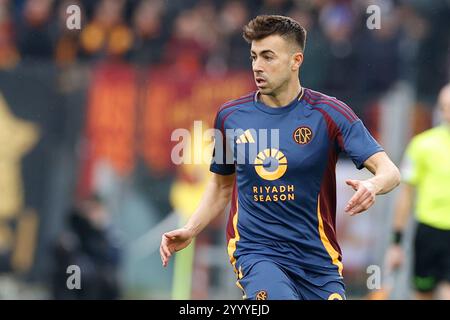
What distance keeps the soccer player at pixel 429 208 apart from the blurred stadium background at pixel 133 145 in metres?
1.60

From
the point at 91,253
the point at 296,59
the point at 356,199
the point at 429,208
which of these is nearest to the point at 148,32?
the point at 91,253

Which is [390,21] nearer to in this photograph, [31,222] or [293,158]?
[31,222]

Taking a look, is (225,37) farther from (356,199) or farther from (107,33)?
(356,199)

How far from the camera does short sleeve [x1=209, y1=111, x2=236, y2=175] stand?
778cm

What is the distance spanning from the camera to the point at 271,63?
7496 millimetres

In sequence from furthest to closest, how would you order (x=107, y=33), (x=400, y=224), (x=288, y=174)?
(x=107, y=33) < (x=400, y=224) < (x=288, y=174)

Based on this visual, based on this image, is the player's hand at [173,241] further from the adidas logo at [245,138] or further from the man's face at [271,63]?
the man's face at [271,63]

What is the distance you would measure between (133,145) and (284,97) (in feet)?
22.6

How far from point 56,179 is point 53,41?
1.83 meters

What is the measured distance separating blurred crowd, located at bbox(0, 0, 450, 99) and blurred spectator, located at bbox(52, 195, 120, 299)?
6.28ft

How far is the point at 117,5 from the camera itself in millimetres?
15586

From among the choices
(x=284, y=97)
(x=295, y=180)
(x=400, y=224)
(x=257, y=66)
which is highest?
(x=257, y=66)

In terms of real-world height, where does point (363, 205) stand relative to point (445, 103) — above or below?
below

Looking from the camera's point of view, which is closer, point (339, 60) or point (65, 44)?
point (339, 60)
